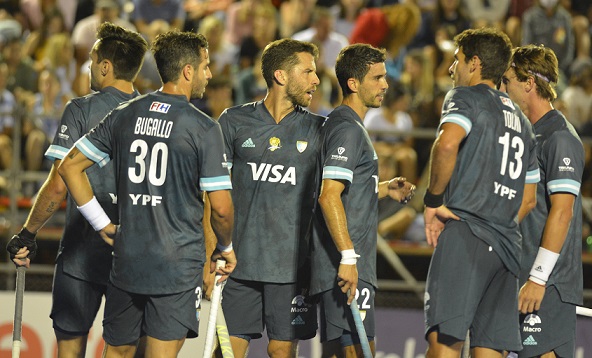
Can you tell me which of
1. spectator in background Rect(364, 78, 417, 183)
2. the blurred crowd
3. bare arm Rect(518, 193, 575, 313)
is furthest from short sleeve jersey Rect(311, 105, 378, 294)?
spectator in background Rect(364, 78, 417, 183)

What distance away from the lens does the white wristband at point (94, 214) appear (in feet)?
22.4

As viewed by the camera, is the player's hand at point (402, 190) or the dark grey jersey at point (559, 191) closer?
the dark grey jersey at point (559, 191)

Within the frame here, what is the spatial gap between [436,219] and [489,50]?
3.63ft

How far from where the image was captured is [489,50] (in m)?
6.88

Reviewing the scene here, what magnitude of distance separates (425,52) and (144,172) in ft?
29.7

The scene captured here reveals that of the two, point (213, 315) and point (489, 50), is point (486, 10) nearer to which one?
point (489, 50)

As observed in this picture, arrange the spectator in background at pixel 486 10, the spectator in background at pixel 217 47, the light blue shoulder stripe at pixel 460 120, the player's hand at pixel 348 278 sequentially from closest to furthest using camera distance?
the light blue shoulder stripe at pixel 460 120 → the player's hand at pixel 348 278 → the spectator in background at pixel 217 47 → the spectator in background at pixel 486 10

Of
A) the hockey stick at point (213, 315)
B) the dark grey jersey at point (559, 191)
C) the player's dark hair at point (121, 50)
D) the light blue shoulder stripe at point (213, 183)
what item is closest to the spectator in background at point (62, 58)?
the player's dark hair at point (121, 50)

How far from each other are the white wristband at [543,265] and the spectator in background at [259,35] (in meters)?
7.73

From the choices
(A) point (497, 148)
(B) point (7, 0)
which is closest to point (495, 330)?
(A) point (497, 148)

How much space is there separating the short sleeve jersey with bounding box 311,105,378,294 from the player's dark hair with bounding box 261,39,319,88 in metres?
0.53

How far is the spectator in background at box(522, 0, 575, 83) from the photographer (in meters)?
15.7

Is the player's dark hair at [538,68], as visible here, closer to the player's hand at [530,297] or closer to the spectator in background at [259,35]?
the player's hand at [530,297]

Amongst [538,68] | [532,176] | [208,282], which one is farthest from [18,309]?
[538,68]
